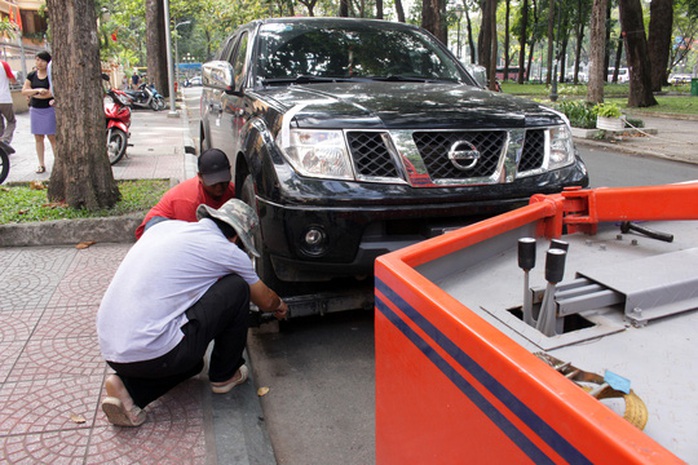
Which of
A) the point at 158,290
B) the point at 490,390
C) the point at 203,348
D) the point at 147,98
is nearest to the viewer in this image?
the point at 490,390

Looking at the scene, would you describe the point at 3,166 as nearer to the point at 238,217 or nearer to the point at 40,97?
the point at 40,97

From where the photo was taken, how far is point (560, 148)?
12.1 ft

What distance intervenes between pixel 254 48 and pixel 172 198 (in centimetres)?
147

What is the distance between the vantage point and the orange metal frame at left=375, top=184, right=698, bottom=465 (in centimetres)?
104

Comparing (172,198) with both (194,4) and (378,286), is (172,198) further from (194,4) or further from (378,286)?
(194,4)

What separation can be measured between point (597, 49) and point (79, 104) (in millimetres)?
12330

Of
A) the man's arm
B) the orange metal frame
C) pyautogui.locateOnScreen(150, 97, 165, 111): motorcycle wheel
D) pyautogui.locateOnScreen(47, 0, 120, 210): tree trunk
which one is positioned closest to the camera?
the orange metal frame

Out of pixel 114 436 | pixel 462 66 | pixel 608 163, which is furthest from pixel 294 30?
pixel 608 163

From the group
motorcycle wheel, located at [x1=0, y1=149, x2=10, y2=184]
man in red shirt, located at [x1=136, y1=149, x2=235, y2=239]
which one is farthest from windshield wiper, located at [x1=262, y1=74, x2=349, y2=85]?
motorcycle wheel, located at [x1=0, y1=149, x2=10, y2=184]

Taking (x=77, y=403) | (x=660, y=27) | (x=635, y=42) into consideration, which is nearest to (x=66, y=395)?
(x=77, y=403)

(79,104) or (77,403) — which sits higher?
(79,104)

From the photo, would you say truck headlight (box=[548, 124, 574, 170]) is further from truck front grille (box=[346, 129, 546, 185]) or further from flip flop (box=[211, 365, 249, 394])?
flip flop (box=[211, 365, 249, 394])

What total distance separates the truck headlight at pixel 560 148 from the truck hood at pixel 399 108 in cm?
6

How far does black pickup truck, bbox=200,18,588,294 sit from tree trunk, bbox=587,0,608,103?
1165 cm
